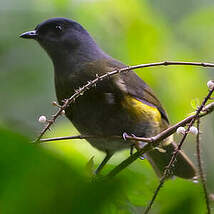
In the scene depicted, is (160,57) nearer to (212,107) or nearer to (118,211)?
(212,107)

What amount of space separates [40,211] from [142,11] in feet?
10.8

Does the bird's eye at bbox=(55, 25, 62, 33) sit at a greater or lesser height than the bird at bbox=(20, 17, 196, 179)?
greater

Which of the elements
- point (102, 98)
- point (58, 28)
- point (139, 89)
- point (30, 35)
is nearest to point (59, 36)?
point (58, 28)

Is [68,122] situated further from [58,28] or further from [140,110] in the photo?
[140,110]

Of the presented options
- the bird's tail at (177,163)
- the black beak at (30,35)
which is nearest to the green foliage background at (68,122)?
the bird's tail at (177,163)

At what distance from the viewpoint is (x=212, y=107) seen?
1.63m

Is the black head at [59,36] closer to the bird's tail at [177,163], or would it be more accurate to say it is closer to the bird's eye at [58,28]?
the bird's eye at [58,28]

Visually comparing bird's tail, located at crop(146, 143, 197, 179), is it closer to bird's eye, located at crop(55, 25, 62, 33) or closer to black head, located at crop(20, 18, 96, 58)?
black head, located at crop(20, 18, 96, 58)

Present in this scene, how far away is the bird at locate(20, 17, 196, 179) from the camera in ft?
9.91

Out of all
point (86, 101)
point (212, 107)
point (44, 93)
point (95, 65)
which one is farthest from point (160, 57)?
point (44, 93)

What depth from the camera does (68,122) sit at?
412cm

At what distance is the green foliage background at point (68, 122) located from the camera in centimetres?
64

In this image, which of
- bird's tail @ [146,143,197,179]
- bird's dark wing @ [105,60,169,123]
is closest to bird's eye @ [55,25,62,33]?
bird's dark wing @ [105,60,169,123]

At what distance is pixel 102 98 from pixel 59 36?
0.90 metres
